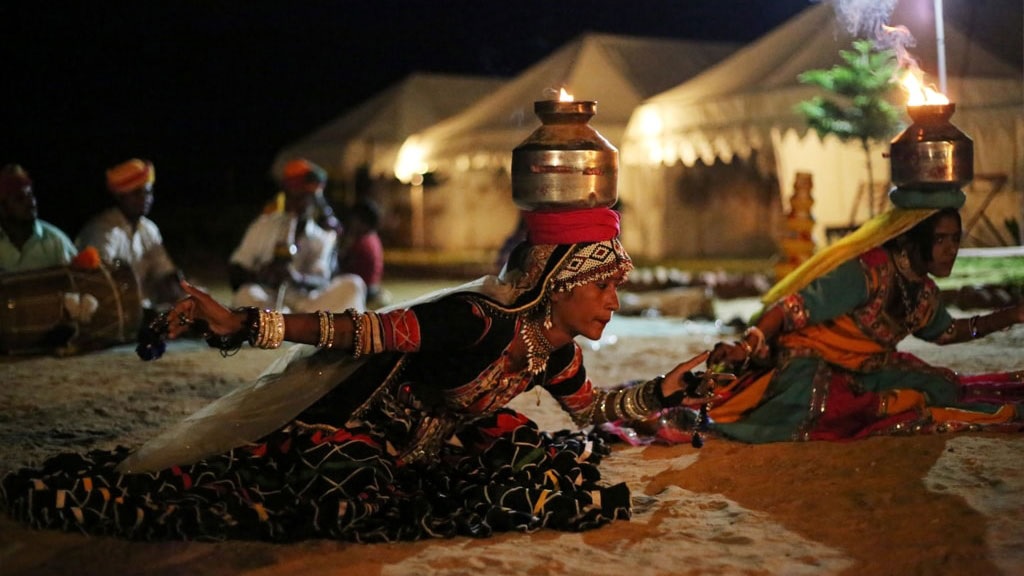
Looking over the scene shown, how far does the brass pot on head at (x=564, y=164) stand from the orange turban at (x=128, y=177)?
209 inches

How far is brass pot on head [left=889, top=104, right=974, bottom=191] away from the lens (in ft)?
15.0

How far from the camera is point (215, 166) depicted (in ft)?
108

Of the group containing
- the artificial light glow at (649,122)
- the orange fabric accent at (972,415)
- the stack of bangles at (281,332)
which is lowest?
the orange fabric accent at (972,415)

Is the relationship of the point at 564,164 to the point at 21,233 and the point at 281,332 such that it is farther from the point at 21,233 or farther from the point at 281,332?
the point at 21,233

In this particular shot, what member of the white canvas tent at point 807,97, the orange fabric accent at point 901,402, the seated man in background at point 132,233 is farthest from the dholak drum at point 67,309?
the white canvas tent at point 807,97

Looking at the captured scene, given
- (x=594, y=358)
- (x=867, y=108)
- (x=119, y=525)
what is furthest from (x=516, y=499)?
(x=867, y=108)

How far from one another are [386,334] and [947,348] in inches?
192

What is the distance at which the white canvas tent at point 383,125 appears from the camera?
22.2 m

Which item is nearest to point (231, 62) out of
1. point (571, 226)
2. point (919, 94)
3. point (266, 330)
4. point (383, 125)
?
point (383, 125)

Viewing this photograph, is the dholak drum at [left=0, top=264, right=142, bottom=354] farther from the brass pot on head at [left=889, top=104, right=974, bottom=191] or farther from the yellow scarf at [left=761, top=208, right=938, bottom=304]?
the brass pot on head at [left=889, top=104, right=974, bottom=191]

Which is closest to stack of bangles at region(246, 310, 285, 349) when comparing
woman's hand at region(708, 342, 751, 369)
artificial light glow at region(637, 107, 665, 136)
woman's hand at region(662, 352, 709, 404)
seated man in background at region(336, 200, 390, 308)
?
woman's hand at region(662, 352, 709, 404)

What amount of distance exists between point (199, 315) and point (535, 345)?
3.38 feet

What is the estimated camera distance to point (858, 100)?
1268 centimetres

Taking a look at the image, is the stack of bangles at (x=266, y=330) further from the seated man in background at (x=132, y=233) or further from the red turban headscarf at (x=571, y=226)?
the seated man in background at (x=132, y=233)
